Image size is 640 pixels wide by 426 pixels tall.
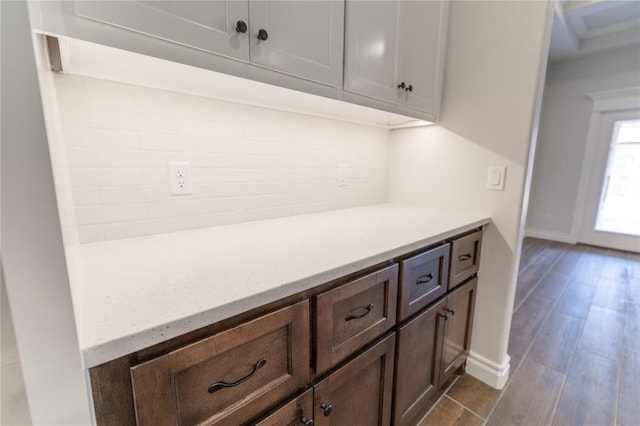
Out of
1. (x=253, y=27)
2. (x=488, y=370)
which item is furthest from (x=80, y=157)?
(x=488, y=370)

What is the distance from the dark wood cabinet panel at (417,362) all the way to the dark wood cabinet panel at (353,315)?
0.15 m

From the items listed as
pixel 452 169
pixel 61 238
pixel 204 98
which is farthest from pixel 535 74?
pixel 61 238

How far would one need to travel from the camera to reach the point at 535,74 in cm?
129

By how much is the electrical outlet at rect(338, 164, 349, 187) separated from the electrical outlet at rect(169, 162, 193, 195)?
0.82 metres

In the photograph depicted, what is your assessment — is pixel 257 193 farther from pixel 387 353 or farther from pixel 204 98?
pixel 387 353

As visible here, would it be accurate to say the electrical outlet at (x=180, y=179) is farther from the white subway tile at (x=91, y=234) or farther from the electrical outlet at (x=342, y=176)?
the electrical outlet at (x=342, y=176)

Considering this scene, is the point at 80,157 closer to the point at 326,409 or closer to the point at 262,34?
the point at 262,34

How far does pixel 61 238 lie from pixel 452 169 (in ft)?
5.56

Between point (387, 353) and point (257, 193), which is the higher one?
point (257, 193)

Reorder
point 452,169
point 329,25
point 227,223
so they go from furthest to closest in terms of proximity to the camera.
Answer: point 452,169 → point 227,223 → point 329,25

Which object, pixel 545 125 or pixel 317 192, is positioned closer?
pixel 317 192

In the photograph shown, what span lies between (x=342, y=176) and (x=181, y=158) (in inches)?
34.5

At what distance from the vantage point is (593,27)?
3484mm

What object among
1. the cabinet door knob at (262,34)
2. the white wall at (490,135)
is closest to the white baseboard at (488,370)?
the white wall at (490,135)
